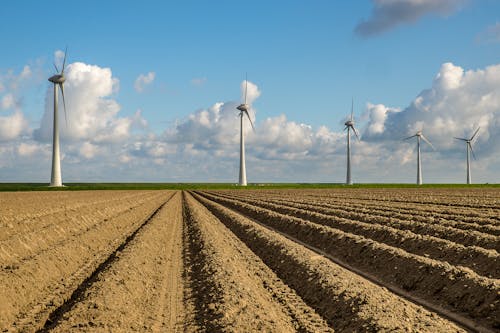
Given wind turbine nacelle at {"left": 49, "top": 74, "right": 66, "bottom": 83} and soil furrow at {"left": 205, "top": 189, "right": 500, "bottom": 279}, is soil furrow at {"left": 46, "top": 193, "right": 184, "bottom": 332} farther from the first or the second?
wind turbine nacelle at {"left": 49, "top": 74, "right": 66, "bottom": 83}

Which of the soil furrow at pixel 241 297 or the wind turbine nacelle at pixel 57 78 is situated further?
the wind turbine nacelle at pixel 57 78

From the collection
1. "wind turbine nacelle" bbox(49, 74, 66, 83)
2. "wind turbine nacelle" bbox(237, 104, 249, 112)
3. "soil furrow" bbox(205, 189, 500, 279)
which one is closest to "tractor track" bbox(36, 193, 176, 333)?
"soil furrow" bbox(205, 189, 500, 279)

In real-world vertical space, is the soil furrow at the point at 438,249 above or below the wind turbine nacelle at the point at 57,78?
below

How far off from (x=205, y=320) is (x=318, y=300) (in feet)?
7.56

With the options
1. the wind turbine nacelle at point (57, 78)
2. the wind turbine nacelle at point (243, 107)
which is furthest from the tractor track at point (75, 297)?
the wind turbine nacelle at point (243, 107)

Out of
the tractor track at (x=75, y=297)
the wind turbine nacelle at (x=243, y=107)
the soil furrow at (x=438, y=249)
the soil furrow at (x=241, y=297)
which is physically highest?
the wind turbine nacelle at (x=243, y=107)

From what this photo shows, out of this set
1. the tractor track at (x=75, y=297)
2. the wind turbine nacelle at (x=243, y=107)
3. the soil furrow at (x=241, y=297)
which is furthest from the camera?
the wind turbine nacelle at (x=243, y=107)

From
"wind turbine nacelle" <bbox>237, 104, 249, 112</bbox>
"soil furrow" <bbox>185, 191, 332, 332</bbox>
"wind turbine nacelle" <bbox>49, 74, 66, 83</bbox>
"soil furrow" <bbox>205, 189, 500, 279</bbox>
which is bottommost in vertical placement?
"soil furrow" <bbox>185, 191, 332, 332</bbox>

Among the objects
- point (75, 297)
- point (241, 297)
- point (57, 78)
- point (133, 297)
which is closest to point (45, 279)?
point (75, 297)

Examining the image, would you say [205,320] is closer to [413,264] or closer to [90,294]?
[90,294]

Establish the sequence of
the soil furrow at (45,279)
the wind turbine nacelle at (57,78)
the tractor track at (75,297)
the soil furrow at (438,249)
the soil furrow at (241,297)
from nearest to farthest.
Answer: the soil furrow at (241,297), the tractor track at (75,297), the soil furrow at (45,279), the soil furrow at (438,249), the wind turbine nacelle at (57,78)

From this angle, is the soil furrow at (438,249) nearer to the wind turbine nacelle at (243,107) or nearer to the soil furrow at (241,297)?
the soil furrow at (241,297)

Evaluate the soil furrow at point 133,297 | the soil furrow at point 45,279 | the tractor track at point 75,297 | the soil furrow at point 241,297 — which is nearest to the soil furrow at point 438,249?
the soil furrow at point 241,297

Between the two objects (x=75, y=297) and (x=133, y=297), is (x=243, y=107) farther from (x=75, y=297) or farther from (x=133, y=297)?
(x=133, y=297)
